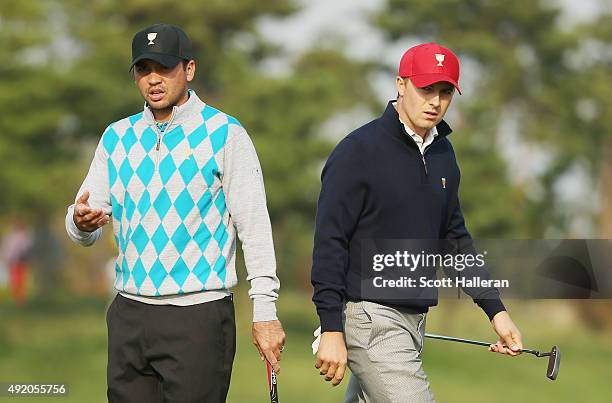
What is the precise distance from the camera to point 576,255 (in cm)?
1146

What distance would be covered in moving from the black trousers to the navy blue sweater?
1.51 feet

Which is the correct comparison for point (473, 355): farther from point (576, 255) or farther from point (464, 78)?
point (576, 255)

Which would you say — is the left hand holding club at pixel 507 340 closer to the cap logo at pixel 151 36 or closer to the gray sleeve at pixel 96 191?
the gray sleeve at pixel 96 191

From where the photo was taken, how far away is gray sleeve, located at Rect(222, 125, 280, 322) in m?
4.56

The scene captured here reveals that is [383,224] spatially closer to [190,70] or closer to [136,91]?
[190,70]

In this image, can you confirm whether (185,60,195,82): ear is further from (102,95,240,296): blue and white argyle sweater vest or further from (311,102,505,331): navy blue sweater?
(311,102,505,331): navy blue sweater

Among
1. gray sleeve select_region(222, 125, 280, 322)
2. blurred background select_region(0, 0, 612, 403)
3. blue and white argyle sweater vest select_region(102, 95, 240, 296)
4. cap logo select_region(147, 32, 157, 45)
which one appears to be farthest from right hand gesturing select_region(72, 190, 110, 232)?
blurred background select_region(0, 0, 612, 403)

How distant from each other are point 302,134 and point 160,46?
21932 millimetres

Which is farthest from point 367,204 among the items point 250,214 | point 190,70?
point 190,70

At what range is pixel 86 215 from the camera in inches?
173

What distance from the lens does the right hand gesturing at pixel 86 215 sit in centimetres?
439

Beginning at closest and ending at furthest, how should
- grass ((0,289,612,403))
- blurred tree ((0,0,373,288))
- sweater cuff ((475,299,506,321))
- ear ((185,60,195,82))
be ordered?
ear ((185,60,195,82)) < sweater cuff ((475,299,506,321)) < grass ((0,289,612,403)) < blurred tree ((0,0,373,288))

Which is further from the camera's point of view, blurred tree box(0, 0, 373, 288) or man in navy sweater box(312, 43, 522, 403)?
blurred tree box(0, 0, 373, 288)

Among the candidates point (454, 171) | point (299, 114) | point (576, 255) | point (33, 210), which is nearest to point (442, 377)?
→ point (299, 114)
